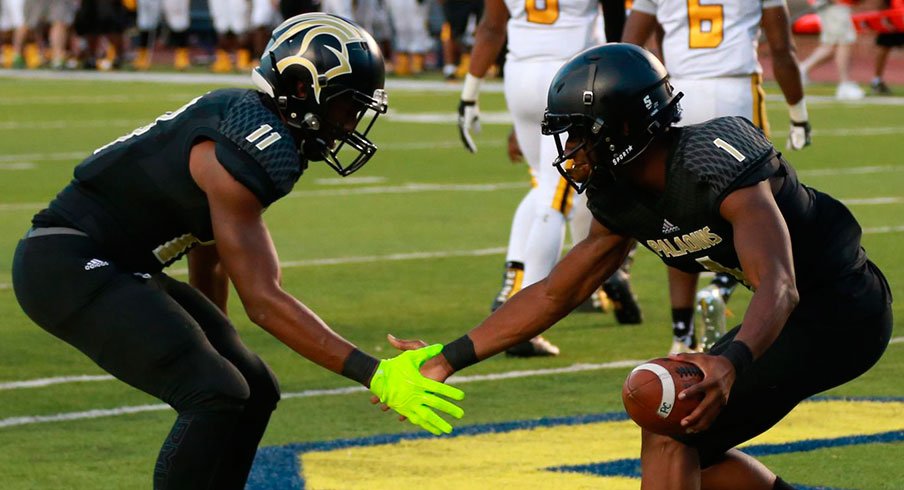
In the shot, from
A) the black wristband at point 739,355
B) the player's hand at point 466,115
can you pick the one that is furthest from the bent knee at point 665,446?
the player's hand at point 466,115

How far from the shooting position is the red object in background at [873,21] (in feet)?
68.7

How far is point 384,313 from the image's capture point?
844cm

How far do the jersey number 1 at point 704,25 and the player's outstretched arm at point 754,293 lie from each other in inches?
131

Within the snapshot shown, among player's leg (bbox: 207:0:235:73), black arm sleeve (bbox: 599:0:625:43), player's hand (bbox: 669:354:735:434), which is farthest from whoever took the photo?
player's leg (bbox: 207:0:235:73)

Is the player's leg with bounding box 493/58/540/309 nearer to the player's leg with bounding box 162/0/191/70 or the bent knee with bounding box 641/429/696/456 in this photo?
the bent knee with bounding box 641/429/696/456

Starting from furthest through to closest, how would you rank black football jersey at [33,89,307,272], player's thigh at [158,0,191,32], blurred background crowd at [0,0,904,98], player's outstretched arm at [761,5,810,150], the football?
player's thigh at [158,0,191,32] < blurred background crowd at [0,0,904,98] < player's outstretched arm at [761,5,810,150] < black football jersey at [33,89,307,272] < the football

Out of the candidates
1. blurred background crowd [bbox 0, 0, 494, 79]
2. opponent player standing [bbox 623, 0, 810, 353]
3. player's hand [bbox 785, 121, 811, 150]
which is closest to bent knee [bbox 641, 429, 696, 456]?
opponent player standing [bbox 623, 0, 810, 353]

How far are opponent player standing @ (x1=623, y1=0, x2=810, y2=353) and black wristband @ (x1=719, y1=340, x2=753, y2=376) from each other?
3.26 meters

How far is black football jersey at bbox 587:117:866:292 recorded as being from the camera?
4.16m

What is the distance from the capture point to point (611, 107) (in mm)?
4305

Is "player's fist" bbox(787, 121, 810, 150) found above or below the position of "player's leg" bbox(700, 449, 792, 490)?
below

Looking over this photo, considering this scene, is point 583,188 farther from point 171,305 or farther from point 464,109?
point 464,109

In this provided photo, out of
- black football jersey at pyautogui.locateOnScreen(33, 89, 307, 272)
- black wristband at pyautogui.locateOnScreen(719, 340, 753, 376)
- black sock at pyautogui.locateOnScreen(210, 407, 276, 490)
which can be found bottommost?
black sock at pyautogui.locateOnScreen(210, 407, 276, 490)

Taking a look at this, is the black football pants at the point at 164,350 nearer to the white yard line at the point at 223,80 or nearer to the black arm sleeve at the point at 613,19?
the black arm sleeve at the point at 613,19
